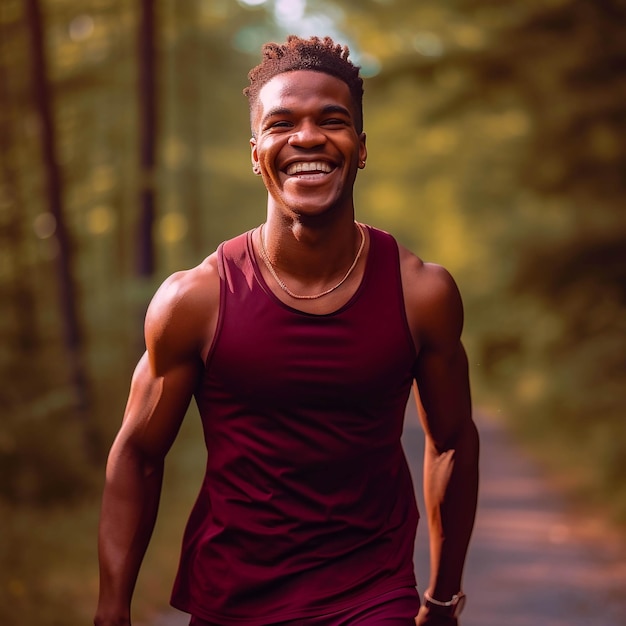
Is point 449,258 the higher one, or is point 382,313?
point 449,258

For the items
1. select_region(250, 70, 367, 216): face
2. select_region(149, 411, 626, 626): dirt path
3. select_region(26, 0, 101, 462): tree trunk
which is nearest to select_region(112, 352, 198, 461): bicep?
select_region(250, 70, 367, 216): face

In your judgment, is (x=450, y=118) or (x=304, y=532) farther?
(x=450, y=118)

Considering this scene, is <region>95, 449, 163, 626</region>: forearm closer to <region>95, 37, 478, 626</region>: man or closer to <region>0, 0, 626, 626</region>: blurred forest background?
<region>95, 37, 478, 626</region>: man

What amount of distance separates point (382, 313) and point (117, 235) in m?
12.3

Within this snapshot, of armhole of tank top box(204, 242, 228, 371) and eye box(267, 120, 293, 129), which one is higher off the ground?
eye box(267, 120, 293, 129)

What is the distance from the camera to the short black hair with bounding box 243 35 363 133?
309cm

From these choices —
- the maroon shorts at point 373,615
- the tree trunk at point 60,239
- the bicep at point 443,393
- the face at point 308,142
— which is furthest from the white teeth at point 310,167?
the tree trunk at point 60,239

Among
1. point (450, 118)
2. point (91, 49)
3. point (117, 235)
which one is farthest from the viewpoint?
point (117, 235)

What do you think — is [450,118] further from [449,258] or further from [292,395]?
[449,258]

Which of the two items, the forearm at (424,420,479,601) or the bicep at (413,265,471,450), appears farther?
the forearm at (424,420,479,601)

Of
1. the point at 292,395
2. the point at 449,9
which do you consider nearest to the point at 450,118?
the point at 449,9

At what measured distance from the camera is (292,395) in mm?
3004

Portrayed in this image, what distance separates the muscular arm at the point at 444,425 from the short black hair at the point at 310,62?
1.70ft

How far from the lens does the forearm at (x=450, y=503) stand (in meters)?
3.47
